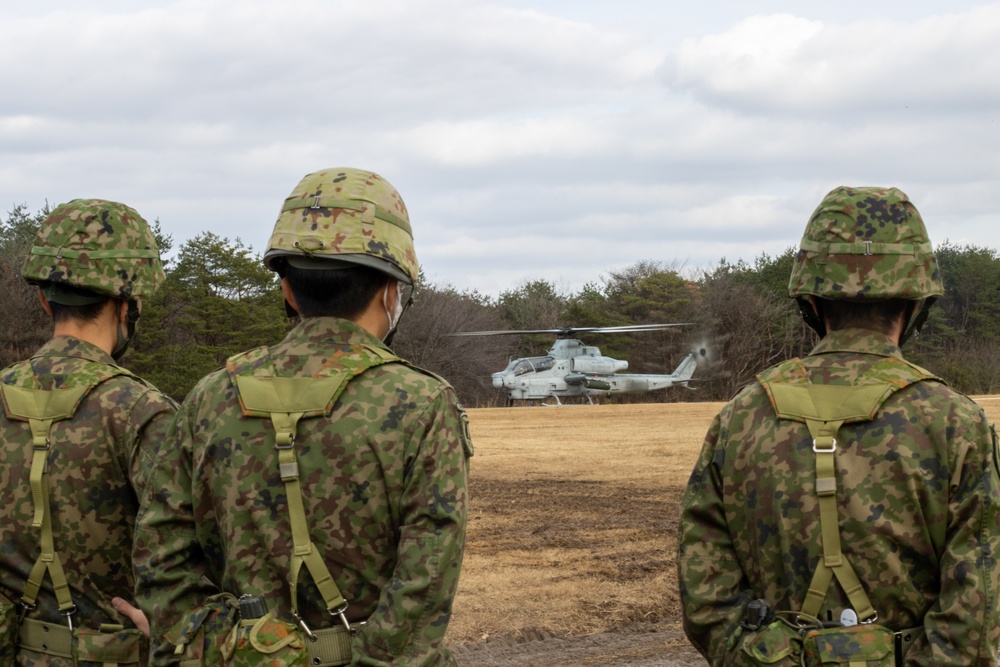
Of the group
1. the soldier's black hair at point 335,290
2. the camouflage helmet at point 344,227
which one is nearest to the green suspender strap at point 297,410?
the soldier's black hair at point 335,290

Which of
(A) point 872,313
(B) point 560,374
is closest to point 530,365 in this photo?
(B) point 560,374

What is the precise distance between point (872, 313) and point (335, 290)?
1.40m

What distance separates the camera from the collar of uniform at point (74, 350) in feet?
11.0

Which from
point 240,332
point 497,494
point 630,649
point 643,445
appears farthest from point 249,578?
point 240,332

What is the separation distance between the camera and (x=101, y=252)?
3.42m

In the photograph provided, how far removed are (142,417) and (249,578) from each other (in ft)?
2.63

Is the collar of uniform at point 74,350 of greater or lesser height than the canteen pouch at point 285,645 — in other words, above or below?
above

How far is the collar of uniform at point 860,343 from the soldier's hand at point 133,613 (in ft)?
6.59

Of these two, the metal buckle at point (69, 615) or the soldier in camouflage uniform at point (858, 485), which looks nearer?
the soldier in camouflage uniform at point (858, 485)

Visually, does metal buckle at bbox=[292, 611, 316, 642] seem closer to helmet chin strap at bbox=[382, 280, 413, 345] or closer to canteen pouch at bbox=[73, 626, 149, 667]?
helmet chin strap at bbox=[382, 280, 413, 345]

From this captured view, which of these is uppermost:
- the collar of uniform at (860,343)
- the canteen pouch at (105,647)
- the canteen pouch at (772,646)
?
the collar of uniform at (860,343)

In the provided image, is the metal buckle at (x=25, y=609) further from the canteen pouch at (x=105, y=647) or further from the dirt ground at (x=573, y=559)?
the dirt ground at (x=573, y=559)

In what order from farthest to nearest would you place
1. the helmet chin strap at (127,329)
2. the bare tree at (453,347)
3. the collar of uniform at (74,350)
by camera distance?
the bare tree at (453,347) < the helmet chin strap at (127,329) < the collar of uniform at (74,350)

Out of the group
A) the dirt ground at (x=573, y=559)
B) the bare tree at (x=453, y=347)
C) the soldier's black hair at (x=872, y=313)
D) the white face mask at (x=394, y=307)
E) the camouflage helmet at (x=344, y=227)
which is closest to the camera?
the camouflage helmet at (x=344, y=227)
